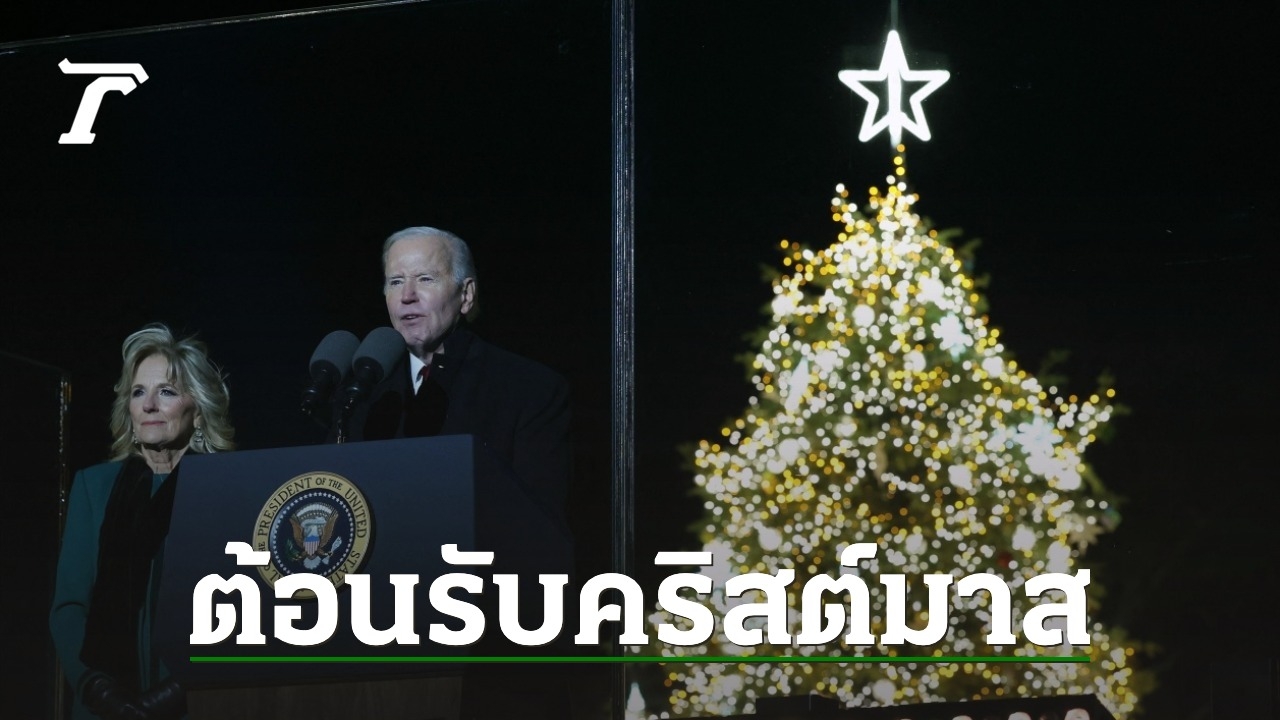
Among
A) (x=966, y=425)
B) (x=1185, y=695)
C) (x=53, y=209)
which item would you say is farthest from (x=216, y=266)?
(x=1185, y=695)

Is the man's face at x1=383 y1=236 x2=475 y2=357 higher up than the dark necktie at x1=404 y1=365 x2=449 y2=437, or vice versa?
the man's face at x1=383 y1=236 x2=475 y2=357

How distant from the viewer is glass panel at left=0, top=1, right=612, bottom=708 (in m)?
3.80

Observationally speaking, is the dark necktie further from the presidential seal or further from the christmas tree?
the presidential seal

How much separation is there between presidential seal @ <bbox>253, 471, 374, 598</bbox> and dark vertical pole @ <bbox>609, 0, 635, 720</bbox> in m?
1.10

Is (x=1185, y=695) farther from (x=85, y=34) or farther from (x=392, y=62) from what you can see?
(x=85, y=34)

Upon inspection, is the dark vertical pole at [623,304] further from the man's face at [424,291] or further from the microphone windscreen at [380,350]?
the microphone windscreen at [380,350]

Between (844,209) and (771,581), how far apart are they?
111 centimetres

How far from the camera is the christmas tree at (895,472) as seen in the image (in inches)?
A: 151

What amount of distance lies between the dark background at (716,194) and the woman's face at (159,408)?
9 centimetres

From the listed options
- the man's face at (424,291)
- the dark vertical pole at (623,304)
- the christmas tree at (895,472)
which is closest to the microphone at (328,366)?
Answer: the man's face at (424,291)

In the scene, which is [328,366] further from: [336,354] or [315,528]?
[315,528]

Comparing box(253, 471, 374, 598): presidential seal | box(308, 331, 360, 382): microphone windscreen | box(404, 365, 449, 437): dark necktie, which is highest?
box(308, 331, 360, 382): microphone windscreen

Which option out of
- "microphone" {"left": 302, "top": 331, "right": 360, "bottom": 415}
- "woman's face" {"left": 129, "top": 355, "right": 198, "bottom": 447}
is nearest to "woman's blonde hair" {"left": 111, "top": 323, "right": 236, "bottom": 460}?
"woman's face" {"left": 129, "top": 355, "right": 198, "bottom": 447}

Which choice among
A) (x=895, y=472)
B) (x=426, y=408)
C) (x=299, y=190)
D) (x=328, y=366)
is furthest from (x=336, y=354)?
(x=895, y=472)
